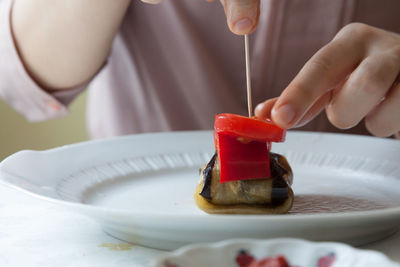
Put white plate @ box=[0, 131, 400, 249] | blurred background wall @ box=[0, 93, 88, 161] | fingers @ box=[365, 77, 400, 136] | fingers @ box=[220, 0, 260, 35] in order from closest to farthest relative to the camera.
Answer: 1. white plate @ box=[0, 131, 400, 249]
2. fingers @ box=[220, 0, 260, 35]
3. fingers @ box=[365, 77, 400, 136]
4. blurred background wall @ box=[0, 93, 88, 161]

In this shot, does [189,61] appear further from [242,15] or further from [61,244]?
[61,244]

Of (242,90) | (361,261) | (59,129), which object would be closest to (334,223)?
(361,261)

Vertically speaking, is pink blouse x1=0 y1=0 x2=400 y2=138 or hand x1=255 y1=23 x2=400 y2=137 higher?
hand x1=255 y1=23 x2=400 y2=137

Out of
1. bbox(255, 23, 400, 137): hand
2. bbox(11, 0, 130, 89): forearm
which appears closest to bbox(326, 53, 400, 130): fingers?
bbox(255, 23, 400, 137): hand

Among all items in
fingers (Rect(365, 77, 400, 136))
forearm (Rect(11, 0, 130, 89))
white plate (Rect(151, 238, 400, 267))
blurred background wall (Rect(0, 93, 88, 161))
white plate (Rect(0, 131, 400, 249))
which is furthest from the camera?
blurred background wall (Rect(0, 93, 88, 161))

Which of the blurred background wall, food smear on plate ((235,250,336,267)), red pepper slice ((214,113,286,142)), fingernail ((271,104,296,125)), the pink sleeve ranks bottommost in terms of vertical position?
the blurred background wall

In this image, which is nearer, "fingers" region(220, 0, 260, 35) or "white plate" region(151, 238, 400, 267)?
"white plate" region(151, 238, 400, 267)

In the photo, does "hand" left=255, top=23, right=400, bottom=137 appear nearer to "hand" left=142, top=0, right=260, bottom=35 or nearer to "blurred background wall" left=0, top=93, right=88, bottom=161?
"hand" left=142, top=0, right=260, bottom=35

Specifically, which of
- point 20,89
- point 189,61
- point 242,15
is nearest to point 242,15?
point 242,15

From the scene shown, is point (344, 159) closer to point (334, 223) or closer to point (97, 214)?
point (334, 223)
